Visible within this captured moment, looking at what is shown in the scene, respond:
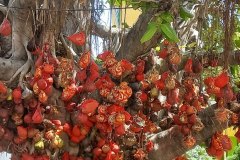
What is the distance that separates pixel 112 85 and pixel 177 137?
54cm

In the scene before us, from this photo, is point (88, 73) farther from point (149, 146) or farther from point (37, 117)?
point (149, 146)

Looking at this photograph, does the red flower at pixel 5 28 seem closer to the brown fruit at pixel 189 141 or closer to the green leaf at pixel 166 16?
the green leaf at pixel 166 16

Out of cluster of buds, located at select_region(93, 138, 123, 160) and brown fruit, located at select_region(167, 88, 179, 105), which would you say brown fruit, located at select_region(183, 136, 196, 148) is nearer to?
brown fruit, located at select_region(167, 88, 179, 105)

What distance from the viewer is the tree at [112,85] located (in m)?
2.03

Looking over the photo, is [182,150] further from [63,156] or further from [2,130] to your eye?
[2,130]

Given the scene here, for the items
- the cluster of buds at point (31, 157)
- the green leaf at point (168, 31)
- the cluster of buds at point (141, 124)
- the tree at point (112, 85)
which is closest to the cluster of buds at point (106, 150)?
the tree at point (112, 85)

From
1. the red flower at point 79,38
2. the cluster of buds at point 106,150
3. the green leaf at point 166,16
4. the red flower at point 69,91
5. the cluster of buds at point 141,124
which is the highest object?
the green leaf at point 166,16

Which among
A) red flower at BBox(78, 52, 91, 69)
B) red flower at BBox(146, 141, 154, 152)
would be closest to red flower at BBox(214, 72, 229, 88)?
red flower at BBox(146, 141, 154, 152)

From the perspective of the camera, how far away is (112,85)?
86.5 inches

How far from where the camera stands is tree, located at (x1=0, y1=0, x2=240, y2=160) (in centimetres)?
203

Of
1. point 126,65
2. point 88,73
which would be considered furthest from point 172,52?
point 88,73

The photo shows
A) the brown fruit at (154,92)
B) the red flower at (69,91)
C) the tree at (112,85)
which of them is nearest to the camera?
the tree at (112,85)

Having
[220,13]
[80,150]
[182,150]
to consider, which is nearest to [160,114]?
[182,150]

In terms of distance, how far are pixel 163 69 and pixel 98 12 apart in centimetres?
64
